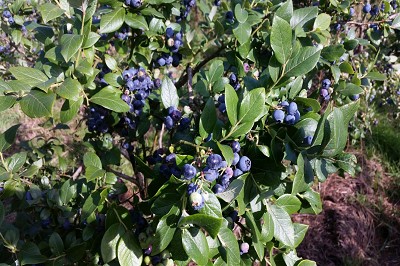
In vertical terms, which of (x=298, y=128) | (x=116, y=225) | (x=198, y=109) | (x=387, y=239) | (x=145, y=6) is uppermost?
(x=145, y=6)

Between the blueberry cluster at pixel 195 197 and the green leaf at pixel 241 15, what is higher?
the green leaf at pixel 241 15

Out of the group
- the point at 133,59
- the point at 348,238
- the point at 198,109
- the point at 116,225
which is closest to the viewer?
the point at 116,225

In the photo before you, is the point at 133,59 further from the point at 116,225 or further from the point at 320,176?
the point at 320,176

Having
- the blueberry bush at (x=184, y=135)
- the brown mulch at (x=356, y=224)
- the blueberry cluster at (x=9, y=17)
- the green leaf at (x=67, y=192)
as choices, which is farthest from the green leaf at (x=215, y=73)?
the brown mulch at (x=356, y=224)

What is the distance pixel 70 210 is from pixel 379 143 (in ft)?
8.80

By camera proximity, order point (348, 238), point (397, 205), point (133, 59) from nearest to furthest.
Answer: point (133, 59)
point (348, 238)
point (397, 205)

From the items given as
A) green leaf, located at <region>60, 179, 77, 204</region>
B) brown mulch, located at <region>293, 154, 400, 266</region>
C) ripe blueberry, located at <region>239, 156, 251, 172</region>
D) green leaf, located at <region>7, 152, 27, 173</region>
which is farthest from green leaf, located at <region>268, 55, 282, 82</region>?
brown mulch, located at <region>293, 154, 400, 266</region>

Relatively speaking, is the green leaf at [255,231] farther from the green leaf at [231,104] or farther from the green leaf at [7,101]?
the green leaf at [7,101]

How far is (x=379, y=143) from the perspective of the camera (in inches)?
Answer: 124

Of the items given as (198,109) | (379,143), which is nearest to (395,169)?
(379,143)

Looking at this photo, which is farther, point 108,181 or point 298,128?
point 108,181

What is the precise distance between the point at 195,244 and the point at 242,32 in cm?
60

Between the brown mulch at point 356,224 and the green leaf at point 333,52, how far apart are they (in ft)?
5.29

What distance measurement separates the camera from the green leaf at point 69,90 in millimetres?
914
